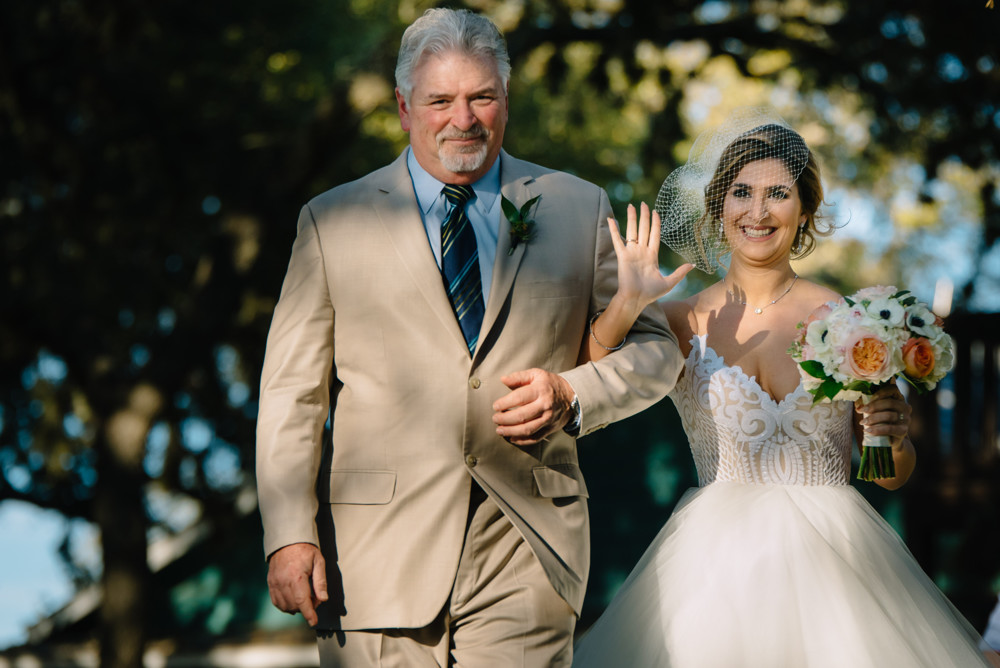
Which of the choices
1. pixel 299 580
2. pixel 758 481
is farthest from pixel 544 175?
pixel 299 580

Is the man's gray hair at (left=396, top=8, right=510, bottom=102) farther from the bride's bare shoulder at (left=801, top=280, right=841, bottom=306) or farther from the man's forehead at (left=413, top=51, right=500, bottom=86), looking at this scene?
the bride's bare shoulder at (left=801, top=280, right=841, bottom=306)

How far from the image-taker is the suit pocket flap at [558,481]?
327cm

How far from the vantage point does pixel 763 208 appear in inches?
155

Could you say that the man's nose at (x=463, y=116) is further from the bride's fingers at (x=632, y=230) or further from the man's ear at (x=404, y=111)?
the bride's fingers at (x=632, y=230)

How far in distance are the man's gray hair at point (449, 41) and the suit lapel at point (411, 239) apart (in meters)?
0.27

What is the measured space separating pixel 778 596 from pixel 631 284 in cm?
110

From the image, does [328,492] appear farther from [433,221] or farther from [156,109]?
[156,109]

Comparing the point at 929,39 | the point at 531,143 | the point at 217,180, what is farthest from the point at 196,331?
the point at 531,143

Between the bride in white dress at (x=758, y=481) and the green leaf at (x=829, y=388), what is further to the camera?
the green leaf at (x=829, y=388)

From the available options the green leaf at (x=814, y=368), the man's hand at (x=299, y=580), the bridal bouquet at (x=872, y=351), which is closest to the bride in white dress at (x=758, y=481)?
the bridal bouquet at (x=872, y=351)

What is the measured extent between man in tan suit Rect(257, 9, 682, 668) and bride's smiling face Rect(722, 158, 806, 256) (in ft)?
2.62

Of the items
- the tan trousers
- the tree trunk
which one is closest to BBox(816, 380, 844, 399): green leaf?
the tan trousers

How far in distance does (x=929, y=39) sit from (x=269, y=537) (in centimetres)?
727

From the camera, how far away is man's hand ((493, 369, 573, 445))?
121 inches
